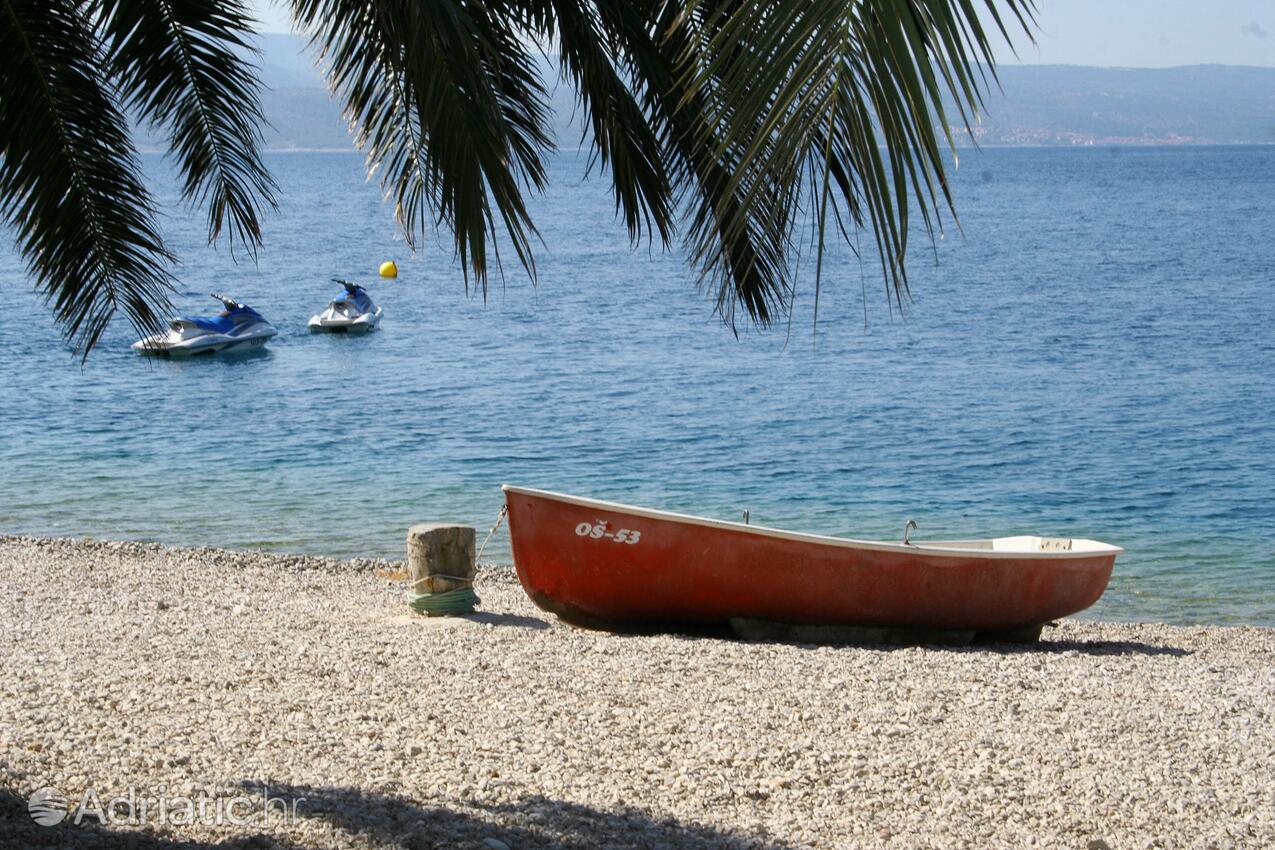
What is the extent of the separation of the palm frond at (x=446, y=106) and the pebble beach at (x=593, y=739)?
7.47ft

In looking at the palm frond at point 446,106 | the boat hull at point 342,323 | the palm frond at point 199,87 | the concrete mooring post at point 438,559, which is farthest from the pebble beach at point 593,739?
the boat hull at point 342,323

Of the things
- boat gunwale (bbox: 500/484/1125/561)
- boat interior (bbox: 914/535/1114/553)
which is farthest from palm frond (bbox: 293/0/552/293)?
boat interior (bbox: 914/535/1114/553)

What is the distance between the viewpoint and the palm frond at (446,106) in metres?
2.64

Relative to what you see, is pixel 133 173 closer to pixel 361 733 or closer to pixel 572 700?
pixel 361 733

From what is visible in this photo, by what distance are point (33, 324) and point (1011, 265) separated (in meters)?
33.2

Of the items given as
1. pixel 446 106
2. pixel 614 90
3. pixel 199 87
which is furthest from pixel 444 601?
pixel 446 106

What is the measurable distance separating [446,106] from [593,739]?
368 cm

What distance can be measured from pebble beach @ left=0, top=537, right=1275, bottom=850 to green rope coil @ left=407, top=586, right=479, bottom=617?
86 millimetres

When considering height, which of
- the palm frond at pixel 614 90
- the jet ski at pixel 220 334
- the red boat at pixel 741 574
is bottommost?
the red boat at pixel 741 574

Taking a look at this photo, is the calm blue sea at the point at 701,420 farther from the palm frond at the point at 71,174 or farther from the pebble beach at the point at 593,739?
the palm frond at the point at 71,174

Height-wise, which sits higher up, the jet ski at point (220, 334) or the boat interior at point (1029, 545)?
the jet ski at point (220, 334)

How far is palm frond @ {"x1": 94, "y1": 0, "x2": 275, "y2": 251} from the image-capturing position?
3.79m

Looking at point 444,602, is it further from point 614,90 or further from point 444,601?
point 614,90

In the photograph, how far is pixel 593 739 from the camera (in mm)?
5660
